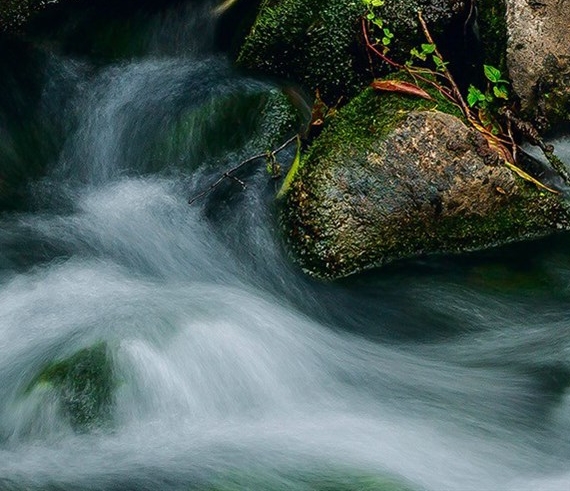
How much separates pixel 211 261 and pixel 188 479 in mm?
1586

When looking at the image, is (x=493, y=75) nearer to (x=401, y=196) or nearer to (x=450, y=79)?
(x=450, y=79)

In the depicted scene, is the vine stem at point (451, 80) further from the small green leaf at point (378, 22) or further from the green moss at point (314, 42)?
the green moss at point (314, 42)

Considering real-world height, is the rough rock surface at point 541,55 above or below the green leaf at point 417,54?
below

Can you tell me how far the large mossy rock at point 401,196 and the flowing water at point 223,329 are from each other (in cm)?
14

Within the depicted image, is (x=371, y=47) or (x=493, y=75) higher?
(x=371, y=47)

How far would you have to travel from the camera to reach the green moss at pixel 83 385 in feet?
12.6

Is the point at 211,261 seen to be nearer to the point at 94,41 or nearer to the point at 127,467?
the point at 127,467

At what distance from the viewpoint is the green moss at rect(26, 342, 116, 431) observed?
3852 millimetres

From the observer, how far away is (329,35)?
556 centimetres

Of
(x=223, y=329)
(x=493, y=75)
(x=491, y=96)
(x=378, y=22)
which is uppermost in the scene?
(x=378, y=22)

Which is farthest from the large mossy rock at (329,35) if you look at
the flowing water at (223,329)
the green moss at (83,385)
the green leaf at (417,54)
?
the green moss at (83,385)

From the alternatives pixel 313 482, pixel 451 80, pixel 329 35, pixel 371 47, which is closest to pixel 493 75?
pixel 451 80

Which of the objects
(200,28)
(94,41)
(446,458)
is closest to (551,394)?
(446,458)

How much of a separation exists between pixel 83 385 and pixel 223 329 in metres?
0.85
